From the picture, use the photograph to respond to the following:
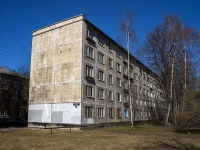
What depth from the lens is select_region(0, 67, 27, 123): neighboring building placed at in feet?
148

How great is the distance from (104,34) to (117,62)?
643cm

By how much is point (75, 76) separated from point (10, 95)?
2751 centimetres

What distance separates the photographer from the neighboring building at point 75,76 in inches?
1078

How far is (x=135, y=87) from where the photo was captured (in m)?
45.4

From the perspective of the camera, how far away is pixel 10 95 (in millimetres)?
48469

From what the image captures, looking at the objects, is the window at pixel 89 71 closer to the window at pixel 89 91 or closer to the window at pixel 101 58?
the window at pixel 89 91

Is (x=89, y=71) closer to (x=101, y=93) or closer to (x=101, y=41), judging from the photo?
(x=101, y=93)

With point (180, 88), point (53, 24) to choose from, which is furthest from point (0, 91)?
point (180, 88)

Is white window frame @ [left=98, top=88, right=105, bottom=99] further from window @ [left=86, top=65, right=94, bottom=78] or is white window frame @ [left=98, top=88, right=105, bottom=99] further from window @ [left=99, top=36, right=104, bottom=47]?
window @ [left=99, top=36, right=104, bottom=47]

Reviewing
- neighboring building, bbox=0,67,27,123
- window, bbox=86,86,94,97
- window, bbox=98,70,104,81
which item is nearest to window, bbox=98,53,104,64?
window, bbox=98,70,104,81

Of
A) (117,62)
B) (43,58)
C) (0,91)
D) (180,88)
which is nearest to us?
(43,58)

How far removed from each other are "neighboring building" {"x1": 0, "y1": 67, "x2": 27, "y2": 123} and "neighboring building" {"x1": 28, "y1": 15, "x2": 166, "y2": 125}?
562 inches


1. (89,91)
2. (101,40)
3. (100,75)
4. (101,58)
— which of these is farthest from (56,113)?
(101,40)

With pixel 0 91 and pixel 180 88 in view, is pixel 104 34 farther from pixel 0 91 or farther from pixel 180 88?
pixel 0 91
